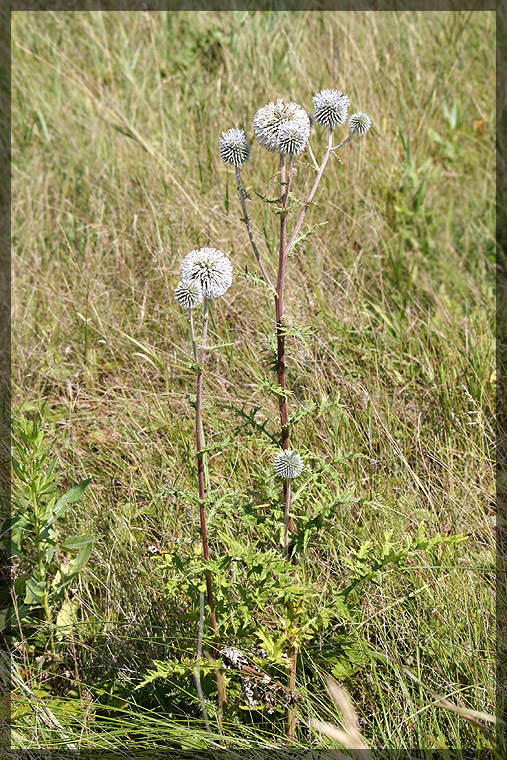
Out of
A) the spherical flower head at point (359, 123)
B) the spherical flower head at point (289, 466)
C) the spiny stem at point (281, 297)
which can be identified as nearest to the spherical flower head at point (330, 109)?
the spherical flower head at point (359, 123)

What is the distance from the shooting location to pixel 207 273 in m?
2.05

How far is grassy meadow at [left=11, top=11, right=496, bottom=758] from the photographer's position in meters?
2.17

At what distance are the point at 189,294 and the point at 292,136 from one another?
1.71 ft

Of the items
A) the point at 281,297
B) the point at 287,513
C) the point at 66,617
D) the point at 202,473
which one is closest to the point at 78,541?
the point at 66,617

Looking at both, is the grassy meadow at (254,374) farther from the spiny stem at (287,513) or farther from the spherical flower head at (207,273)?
the spherical flower head at (207,273)

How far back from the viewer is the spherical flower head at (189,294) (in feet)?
6.58

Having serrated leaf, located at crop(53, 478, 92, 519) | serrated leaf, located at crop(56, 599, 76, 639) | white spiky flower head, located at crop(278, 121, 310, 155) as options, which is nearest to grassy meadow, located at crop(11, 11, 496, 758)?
serrated leaf, located at crop(56, 599, 76, 639)

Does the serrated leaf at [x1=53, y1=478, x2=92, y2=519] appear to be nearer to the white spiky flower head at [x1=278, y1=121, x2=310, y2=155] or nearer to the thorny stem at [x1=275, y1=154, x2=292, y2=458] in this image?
the thorny stem at [x1=275, y1=154, x2=292, y2=458]

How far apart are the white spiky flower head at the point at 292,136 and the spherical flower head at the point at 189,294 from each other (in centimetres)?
46

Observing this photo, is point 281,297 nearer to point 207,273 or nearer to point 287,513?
point 207,273

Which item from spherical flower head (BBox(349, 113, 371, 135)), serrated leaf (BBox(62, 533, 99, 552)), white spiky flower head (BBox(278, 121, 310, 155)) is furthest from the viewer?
serrated leaf (BBox(62, 533, 99, 552))

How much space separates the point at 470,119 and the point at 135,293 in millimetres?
2930

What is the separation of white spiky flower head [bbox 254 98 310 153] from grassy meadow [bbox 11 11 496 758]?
0.52 metres

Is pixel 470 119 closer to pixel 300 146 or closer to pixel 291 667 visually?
pixel 300 146
